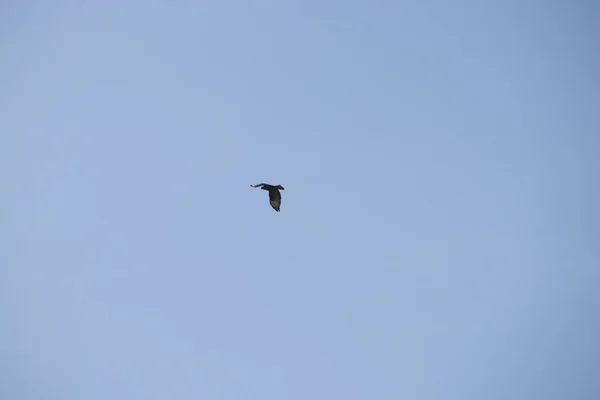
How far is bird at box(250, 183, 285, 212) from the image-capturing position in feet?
63.4

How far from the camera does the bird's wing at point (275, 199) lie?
760 inches

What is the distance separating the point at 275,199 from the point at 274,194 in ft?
0.97

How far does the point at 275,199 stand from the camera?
19.4 metres

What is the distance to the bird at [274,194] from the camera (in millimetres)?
19328

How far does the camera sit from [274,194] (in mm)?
19484

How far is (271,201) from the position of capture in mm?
19375

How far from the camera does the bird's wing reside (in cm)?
1931
